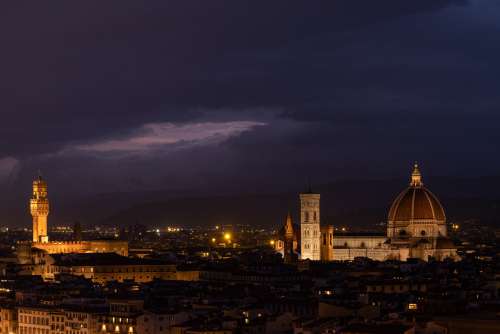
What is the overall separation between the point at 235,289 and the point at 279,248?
238 feet

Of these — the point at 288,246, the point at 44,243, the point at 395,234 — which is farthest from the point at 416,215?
the point at 44,243

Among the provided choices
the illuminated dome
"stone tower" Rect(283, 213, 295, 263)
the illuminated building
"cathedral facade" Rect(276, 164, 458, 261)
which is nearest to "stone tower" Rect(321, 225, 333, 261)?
"cathedral facade" Rect(276, 164, 458, 261)

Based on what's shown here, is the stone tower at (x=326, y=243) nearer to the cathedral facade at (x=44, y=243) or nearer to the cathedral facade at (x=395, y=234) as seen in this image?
the cathedral facade at (x=395, y=234)

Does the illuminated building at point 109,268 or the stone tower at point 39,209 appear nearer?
the illuminated building at point 109,268

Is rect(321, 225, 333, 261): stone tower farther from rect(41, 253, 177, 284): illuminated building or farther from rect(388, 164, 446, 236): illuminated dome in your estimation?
rect(41, 253, 177, 284): illuminated building

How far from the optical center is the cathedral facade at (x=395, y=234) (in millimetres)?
169750

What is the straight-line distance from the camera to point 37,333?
9588 centimetres

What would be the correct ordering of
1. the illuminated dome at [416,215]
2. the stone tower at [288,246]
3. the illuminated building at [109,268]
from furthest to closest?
the illuminated dome at [416,215] < the stone tower at [288,246] < the illuminated building at [109,268]

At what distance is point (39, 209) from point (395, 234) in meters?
40.4

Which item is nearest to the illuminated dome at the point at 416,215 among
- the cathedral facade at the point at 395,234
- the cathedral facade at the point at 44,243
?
the cathedral facade at the point at 395,234

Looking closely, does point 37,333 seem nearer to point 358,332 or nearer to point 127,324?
point 127,324

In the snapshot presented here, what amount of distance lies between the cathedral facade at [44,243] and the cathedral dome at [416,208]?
104 feet

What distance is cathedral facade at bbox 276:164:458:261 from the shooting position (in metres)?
170

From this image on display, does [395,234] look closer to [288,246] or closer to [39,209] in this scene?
[288,246]
